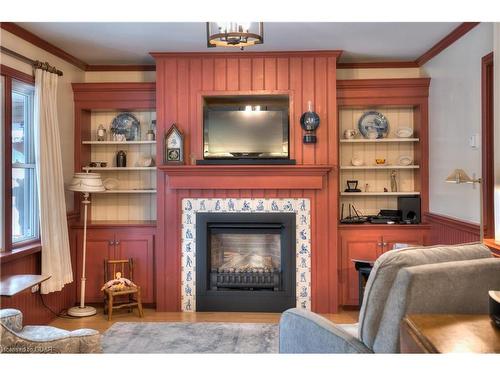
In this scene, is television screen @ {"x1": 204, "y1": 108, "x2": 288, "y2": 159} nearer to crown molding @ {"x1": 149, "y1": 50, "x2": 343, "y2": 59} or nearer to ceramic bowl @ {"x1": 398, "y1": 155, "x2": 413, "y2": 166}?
crown molding @ {"x1": 149, "y1": 50, "x2": 343, "y2": 59}

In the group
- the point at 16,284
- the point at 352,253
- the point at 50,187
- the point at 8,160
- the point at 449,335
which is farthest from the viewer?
the point at 352,253

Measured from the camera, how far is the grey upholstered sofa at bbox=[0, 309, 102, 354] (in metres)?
2.21

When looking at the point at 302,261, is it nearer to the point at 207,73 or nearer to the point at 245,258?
the point at 245,258

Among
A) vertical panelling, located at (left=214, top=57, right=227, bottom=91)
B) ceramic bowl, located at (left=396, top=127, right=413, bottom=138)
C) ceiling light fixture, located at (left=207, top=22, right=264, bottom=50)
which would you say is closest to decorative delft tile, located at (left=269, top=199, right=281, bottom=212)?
vertical panelling, located at (left=214, top=57, right=227, bottom=91)

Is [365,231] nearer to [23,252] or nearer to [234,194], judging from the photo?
[234,194]

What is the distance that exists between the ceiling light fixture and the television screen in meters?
2.38

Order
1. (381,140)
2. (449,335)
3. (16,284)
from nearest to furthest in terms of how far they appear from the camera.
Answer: (449,335)
(16,284)
(381,140)

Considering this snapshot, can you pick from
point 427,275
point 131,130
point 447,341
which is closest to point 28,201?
point 131,130

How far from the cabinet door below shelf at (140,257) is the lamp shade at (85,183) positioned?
1.91 feet

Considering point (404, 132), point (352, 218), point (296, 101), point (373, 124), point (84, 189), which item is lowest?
point (352, 218)

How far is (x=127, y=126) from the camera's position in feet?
17.5

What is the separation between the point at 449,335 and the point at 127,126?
15.4ft

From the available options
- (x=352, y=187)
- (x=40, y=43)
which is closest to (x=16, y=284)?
(x=40, y=43)

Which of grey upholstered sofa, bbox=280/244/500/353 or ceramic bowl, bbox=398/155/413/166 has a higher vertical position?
ceramic bowl, bbox=398/155/413/166
